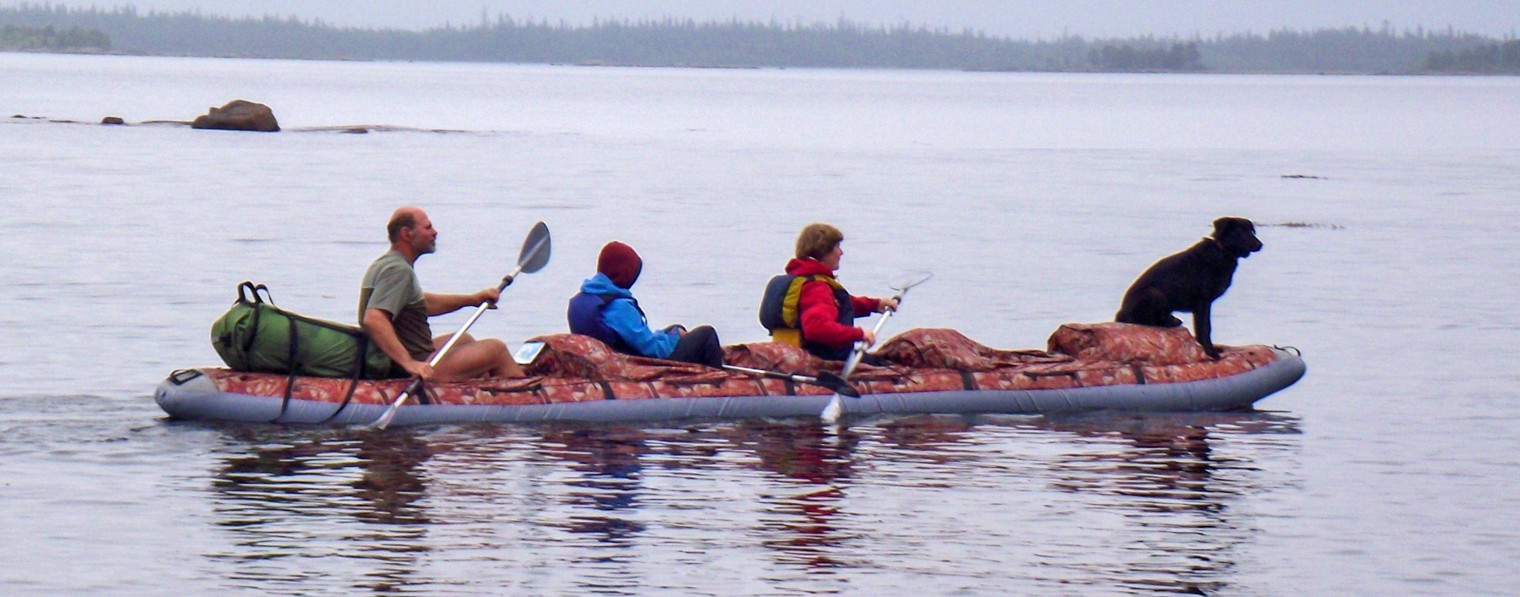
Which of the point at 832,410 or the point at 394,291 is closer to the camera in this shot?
the point at 394,291

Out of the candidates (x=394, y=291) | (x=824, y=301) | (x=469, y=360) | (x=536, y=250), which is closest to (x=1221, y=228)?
(x=824, y=301)

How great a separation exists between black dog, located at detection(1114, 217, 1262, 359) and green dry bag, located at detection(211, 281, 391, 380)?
4.92m

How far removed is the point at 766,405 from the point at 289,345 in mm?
2748

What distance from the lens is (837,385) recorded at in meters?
12.0

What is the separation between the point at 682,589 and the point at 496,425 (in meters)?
3.61

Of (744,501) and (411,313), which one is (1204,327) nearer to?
(744,501)

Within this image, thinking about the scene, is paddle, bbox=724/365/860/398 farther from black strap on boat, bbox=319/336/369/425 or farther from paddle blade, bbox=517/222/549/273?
black strap on boat, bbox=319/336/369/425

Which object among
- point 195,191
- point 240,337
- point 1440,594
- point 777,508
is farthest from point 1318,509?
point 195,191

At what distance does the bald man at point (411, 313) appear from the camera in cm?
1101

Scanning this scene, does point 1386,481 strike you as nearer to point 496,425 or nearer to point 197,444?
point 496,425

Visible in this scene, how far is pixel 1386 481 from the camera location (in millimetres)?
10992

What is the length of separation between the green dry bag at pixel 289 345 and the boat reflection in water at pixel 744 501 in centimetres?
37

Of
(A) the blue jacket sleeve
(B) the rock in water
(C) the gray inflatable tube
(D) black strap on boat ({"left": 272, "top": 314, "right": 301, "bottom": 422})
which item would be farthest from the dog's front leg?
(B) the rock in water

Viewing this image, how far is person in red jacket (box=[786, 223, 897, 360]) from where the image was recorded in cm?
1191
